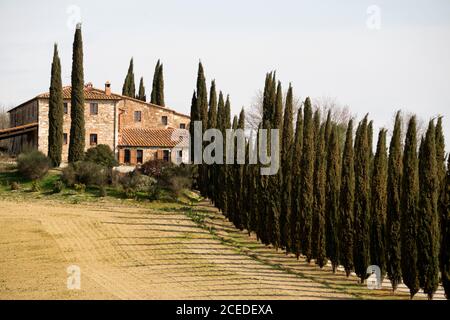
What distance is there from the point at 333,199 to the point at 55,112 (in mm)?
24381

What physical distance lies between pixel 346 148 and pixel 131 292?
1165 cm

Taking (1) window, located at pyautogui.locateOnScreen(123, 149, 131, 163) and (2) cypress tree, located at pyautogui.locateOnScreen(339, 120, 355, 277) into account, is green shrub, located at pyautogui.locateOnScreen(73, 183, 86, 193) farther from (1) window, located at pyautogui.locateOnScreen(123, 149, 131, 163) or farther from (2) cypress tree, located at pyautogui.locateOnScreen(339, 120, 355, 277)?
(2) cypress tree, located at pyautogui.locateOnScreen(339, 120, 355, 277)

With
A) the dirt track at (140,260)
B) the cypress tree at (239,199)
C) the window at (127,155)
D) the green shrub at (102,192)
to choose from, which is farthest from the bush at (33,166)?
the cypress tree at (239,199)

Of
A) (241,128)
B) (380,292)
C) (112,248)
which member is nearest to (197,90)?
(241,128)

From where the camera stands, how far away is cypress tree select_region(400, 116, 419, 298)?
27203mm

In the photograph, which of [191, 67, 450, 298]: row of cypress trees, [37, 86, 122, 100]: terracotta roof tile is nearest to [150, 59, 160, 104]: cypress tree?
[37, 86, 122, 100]: terracotta roof tile

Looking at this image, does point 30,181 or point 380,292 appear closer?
point 380,292

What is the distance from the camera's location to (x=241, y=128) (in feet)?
144

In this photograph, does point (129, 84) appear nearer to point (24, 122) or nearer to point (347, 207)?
point (24, 122)

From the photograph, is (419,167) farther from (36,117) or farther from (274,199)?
(36,117)

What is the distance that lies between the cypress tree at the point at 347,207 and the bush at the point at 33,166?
2207 centimetres

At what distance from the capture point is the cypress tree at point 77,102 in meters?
50.9

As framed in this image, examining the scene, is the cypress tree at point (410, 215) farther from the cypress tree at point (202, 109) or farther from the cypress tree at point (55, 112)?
the cypress tree at point (55, 112)

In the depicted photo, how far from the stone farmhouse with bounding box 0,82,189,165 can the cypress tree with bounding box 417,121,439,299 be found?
3370cm
